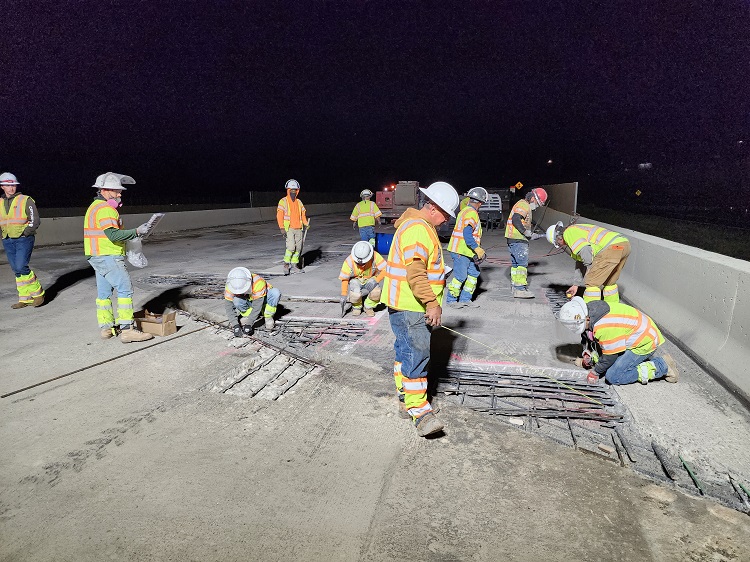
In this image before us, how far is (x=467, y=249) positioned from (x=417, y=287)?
3.82 meters

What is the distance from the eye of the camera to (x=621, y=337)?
4.03 m

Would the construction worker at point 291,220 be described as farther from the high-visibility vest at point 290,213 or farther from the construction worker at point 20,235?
the construction worker at point 20,235

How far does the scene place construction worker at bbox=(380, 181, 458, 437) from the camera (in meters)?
3.38

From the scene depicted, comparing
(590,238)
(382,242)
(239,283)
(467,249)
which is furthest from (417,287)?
(382,242)

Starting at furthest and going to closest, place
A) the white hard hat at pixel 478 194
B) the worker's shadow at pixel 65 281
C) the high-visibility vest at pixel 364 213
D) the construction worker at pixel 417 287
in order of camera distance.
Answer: the high-visibility vest at pixel 364 213
the worker's shadow at pixel 65 281
the white hard hat at pixel 478 194
the construction worker at pixel 417 287

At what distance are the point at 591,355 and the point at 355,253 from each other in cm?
341

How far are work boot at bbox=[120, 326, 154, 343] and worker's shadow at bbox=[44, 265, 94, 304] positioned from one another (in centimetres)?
317

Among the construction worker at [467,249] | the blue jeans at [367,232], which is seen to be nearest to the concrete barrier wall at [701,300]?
the construction worker at [467,249]

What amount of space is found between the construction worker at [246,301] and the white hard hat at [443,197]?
300cm

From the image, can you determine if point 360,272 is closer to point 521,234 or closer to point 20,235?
point 521,234

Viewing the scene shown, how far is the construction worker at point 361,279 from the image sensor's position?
6527 millimetres

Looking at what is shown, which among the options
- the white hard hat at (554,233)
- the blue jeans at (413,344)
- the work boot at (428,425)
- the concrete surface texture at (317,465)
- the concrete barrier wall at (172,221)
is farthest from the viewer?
the concrete barrier wall at (172,221)

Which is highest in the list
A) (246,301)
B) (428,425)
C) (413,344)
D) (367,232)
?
(367,232)

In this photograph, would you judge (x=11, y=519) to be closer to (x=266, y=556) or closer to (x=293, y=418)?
(x=266, y=556)
